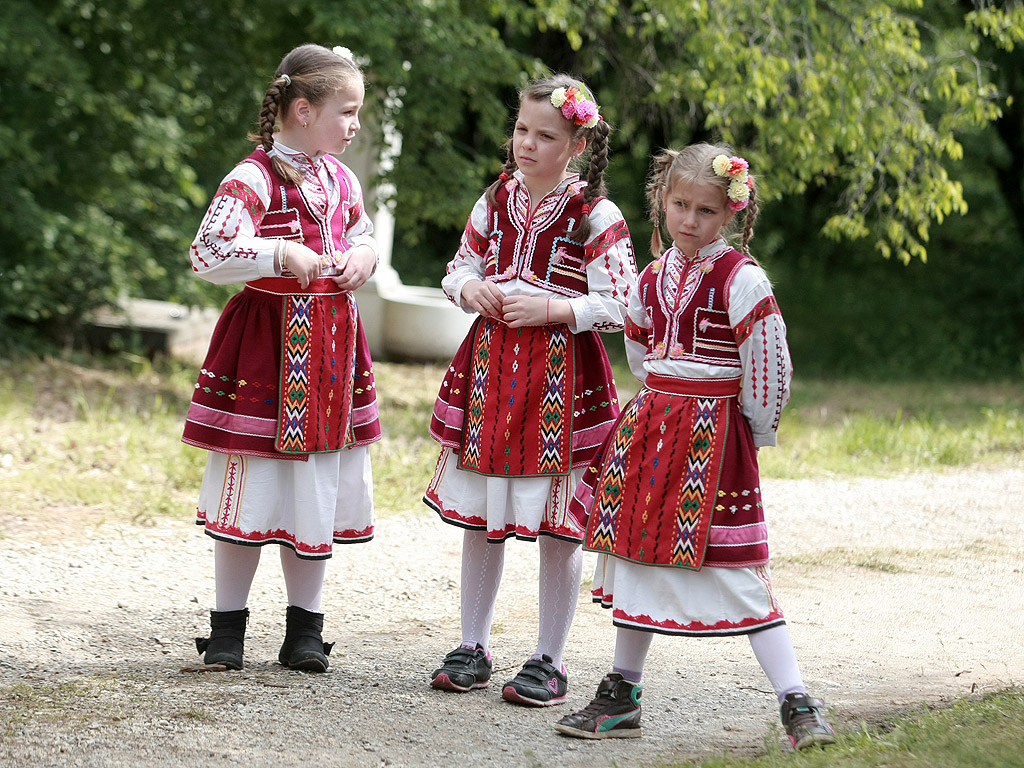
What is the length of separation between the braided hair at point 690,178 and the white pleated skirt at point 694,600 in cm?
79

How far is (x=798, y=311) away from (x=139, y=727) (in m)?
13.8

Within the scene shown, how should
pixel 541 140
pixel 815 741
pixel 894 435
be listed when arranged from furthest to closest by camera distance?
pixel 894 435, pixel 541 140, pixel 815 741

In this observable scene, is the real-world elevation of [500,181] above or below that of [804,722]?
above

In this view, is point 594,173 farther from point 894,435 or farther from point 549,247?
point 894,435

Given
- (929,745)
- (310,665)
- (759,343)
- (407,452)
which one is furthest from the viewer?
(407,452)

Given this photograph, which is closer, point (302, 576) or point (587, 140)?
point (587, 140)

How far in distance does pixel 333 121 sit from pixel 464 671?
4.99ft

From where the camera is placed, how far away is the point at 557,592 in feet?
10.6

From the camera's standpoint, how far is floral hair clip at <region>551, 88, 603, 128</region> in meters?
3.08

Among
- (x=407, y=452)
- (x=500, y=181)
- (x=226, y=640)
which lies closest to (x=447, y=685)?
(x=226, y=640)

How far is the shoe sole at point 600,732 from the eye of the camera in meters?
2.91

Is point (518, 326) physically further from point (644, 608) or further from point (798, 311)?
point (798, 311)

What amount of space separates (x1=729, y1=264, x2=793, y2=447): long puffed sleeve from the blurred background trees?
491cm

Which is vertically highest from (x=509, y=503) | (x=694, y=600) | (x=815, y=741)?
(x=509, y=503)
